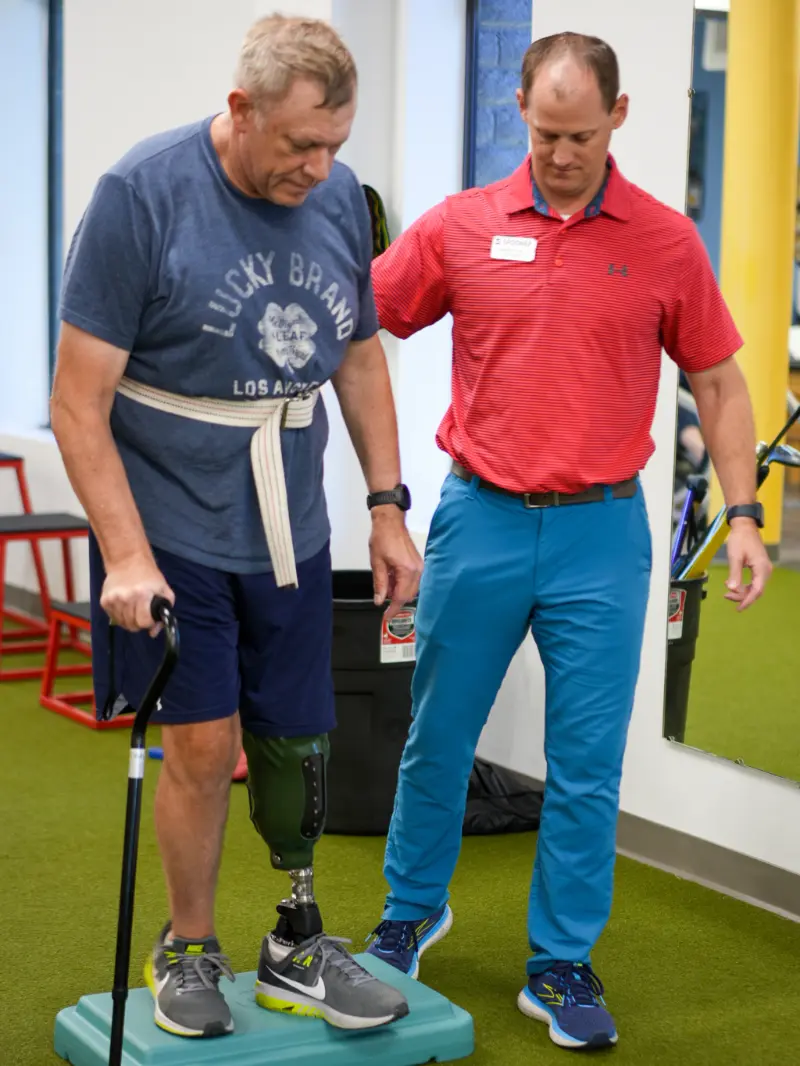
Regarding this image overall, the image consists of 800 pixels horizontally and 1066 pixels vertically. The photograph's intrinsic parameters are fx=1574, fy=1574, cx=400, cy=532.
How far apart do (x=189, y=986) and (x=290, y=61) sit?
1.38m

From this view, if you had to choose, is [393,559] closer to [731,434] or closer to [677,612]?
[731,434]

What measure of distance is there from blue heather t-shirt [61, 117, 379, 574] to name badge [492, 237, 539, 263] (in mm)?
328

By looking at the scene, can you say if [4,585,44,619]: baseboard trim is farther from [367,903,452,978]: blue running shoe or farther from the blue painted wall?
[367,903,452,978]: blue running shoe

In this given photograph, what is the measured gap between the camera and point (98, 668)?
7.79 ft

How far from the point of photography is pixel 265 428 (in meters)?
2.32

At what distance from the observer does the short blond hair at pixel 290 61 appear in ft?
6.91

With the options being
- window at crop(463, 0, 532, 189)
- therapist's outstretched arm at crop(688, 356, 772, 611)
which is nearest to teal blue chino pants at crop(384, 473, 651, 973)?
therapist's outstretched arm at crop(688, 356, 772, 611)

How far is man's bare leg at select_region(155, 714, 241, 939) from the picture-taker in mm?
2355

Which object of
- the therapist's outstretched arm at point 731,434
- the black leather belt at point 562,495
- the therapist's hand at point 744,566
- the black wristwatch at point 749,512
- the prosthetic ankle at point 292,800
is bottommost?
the prosthetic ankle at point 292,800

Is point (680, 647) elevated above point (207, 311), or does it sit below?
below

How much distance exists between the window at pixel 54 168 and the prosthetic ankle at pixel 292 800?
4788 millimetres

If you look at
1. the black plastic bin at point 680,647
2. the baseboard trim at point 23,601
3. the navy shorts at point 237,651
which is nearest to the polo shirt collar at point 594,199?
the navy shorts at point 237,651

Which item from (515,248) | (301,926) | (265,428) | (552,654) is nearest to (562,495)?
(552,654)

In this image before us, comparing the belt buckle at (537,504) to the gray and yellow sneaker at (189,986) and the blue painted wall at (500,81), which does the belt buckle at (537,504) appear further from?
the blue painted wall at (500,81)
